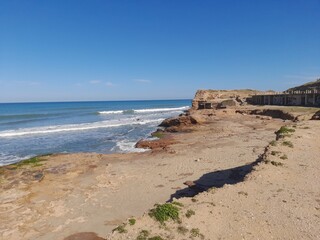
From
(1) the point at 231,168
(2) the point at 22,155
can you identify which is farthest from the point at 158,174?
(2) the point at 22,155

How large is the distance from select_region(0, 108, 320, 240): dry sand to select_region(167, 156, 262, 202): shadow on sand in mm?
53

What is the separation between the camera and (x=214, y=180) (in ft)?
53.9

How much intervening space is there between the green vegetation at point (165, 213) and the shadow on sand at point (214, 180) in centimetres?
580

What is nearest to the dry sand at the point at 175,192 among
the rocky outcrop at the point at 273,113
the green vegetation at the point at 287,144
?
the green vegetation at the point at 287,144

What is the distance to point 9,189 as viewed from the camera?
16578mm

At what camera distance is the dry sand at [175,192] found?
8.36 meters

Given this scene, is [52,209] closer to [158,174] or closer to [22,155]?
[158,174]

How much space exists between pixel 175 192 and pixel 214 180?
97.8 inches

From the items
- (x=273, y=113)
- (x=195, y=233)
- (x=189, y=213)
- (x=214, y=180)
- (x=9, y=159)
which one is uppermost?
(x=189, y=213)

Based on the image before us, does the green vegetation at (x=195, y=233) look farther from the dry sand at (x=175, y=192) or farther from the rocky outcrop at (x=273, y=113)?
A: the rocky outcrop at (x=273, y=113)

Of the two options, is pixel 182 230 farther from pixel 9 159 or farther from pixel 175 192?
pixel 9 159

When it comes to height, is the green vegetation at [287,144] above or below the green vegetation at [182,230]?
above

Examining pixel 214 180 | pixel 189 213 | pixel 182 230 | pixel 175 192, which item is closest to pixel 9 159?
pixel 175 192

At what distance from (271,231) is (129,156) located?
16286 millimetres
